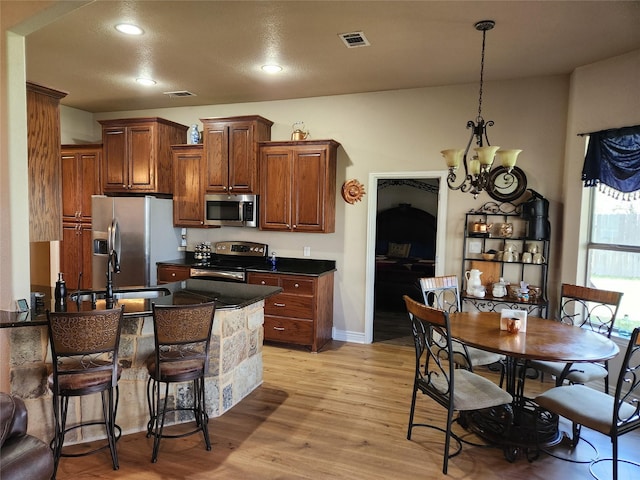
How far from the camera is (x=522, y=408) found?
293 centimetres

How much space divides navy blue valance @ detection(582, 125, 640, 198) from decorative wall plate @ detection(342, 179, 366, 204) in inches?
88.7

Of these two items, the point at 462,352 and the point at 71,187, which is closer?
the point at 462,352

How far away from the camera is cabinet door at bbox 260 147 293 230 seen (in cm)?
488

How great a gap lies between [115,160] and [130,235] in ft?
3.52

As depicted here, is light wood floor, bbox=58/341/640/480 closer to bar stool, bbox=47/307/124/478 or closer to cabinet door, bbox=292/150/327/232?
bar stool, bbox=47/307/124/478

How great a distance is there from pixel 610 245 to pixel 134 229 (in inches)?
199

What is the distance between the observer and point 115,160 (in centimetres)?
529

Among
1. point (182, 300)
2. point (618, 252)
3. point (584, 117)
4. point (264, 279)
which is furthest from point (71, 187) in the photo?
point (618, 252)

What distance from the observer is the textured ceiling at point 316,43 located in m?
2.81

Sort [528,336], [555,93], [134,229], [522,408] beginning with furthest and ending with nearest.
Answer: [134,229] → [555,93] → [522,408] → [528,336]

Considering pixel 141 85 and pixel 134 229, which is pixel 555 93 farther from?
pixel 134 229

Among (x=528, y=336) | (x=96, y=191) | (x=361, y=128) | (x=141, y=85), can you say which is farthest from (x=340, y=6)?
(x=96, y=191)

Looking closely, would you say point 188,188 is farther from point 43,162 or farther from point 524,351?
point 524,351

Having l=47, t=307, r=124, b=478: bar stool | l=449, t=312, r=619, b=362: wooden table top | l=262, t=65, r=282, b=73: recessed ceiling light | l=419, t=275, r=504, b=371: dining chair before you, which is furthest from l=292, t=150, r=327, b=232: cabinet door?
l=47, t=307, r=124, b=478: bar stool
